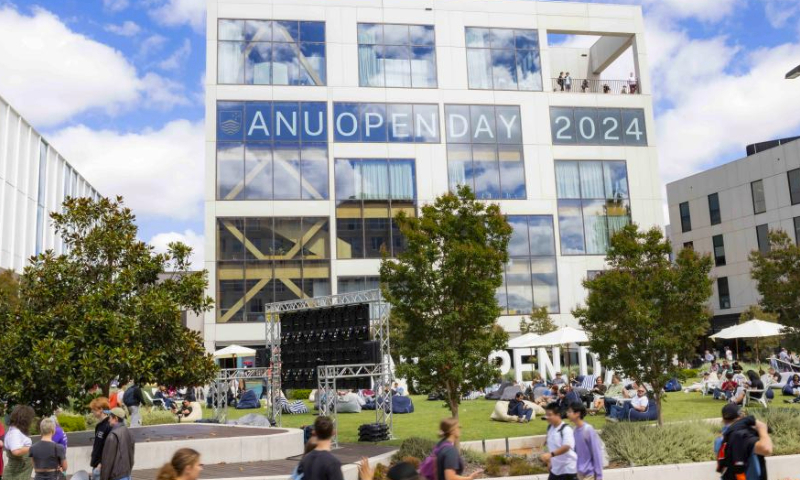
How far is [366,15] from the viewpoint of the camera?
4488 centimetres

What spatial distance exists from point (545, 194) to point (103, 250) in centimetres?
3281

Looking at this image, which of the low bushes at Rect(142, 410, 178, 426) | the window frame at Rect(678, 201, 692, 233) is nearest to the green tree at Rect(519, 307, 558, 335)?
the low bushes at Rect(142, 410, 178, 426)

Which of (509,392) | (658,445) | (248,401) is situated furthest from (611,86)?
(658,445)

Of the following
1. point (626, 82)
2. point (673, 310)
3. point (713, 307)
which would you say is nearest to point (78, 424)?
point (673, 310)

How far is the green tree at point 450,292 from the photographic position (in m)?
16.8

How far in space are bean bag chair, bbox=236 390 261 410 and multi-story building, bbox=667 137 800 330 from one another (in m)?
33.3

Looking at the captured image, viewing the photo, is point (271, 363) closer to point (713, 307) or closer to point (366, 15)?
point (366, 15)

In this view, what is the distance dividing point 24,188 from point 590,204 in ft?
118

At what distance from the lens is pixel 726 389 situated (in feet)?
78.2

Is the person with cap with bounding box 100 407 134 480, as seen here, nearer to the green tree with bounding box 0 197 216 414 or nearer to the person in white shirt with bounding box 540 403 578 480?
the person in white shirt with bounding box 540 403 578 480

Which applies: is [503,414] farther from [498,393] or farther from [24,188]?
[24,188]

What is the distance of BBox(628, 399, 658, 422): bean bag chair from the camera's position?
1892 cm

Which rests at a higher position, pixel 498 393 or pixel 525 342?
pixel 525 342

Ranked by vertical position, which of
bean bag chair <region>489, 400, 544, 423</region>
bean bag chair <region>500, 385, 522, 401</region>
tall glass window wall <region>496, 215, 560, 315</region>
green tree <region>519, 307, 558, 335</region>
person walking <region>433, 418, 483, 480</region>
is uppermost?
tall glass window wall <region>496, 215, 560, 315</region>
